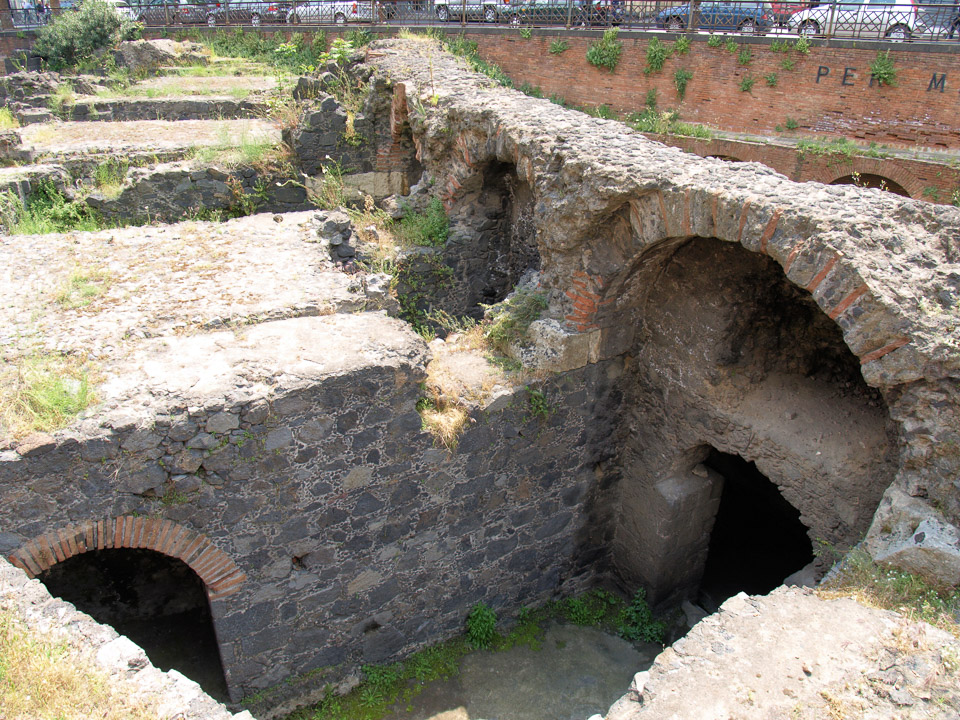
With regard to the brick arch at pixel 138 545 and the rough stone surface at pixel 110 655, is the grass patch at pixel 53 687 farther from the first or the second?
the brick arch at pixel 138 545

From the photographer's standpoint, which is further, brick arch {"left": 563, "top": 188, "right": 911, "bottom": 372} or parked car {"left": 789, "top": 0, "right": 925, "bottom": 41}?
parked car {"left": 789, "top": 0, "right": 925, "bottom": 41}

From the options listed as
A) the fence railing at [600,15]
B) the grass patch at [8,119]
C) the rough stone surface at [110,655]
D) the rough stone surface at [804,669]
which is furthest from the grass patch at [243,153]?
the fence railing at [600,15]

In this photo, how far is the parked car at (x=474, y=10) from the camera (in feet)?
55.8

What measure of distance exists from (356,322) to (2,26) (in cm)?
2290

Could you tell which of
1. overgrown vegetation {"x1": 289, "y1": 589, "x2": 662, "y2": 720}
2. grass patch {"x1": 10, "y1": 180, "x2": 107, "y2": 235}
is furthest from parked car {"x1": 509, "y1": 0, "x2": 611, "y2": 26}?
overgrown vegetation {"x1": 289, "y1": 589, "x2": 662, "y2": 720}

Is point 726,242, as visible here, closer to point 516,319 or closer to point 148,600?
point 516,319

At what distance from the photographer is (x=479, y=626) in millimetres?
5988

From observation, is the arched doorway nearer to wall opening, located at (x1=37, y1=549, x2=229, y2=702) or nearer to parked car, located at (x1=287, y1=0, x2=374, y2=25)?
wall opening, located at (x1=37, y1=549, x2=229, y2=702)

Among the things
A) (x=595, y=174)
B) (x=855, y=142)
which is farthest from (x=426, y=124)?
(x=855, y=142)

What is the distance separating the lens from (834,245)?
3.92m

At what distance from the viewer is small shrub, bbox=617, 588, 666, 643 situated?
244 inches

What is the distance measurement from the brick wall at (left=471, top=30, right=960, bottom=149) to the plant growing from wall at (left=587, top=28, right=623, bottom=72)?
150 millimetres

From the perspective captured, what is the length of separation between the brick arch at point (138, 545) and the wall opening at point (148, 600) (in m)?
1.47

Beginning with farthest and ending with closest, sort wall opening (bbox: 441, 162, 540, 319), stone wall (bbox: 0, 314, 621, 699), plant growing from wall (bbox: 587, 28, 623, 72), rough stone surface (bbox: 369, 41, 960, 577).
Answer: plant growing from wall (bbox: 587, 28, 623, 72)
wall opening (bbox: 441, 162, 540, 319)
stone wall (bbox: 0, 314, 621, 699)
rough stone surface (bbox: 369, 41, 960, 577)
